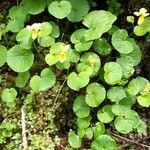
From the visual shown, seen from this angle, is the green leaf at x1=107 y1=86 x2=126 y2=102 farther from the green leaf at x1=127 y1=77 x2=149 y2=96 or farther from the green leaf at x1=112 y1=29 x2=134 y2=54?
the green leaf at x1=112 y1=29 x2=134 y2=54

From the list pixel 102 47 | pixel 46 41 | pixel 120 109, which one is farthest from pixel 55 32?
pixel 120 109

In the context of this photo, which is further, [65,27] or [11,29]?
[65,27]

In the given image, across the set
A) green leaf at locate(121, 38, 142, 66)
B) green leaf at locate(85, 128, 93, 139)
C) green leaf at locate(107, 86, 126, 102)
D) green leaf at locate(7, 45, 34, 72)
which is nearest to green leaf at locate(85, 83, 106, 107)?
green leaf at locate(107, 86, 126, 102)

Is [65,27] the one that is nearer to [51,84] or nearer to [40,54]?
[40,54]

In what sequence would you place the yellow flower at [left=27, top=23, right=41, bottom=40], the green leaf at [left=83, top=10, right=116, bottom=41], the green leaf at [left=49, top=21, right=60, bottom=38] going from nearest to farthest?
the yellow flower at [left=27, top=23, right=41, bottom=40], the green leaf at [left=83, top=10, right=116, bottom=41], the green leaf at [left=49, top=21, right=60, bottom=38]

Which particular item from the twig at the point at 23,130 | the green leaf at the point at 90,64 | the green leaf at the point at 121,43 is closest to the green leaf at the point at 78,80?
the green leaf at the point at 90,64

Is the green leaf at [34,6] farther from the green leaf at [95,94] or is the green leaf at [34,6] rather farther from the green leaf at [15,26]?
the green leaf at [95,94]

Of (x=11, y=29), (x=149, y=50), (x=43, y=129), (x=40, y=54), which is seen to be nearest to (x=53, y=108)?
(x=43, y=129)
